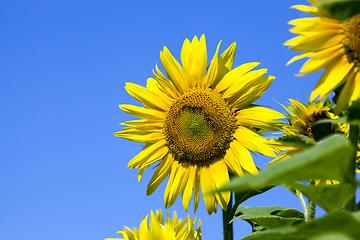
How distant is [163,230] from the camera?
3211 mm

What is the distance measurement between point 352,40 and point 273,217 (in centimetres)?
119

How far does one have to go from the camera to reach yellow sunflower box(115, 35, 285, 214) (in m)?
3.36

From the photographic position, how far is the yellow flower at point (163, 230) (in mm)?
3154

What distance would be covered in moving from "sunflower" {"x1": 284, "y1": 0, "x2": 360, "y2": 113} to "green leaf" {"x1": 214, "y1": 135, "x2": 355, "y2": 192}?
986 mm

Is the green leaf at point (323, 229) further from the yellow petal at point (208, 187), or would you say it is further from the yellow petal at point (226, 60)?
the yellow petal at point (226, 60)

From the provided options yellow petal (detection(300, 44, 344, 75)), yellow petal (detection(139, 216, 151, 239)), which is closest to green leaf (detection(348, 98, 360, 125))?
yellow petal (detection(300, 44, 344, 75))

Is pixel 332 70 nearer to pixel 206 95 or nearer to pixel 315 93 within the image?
pixel 315 93

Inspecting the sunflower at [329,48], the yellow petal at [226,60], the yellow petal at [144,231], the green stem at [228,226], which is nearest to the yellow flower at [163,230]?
the yellow petal at [144,231]

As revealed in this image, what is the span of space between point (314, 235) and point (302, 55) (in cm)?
143

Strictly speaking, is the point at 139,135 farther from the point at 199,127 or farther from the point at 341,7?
the point at 341,7

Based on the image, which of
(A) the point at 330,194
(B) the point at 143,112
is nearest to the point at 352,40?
(A) the point at 330,194

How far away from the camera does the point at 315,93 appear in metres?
2.10

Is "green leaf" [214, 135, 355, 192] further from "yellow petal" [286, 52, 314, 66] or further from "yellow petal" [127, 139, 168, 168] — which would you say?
"yellow petal" [127, 139, 168, 168]

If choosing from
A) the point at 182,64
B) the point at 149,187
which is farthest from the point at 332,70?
the point at 149,187
